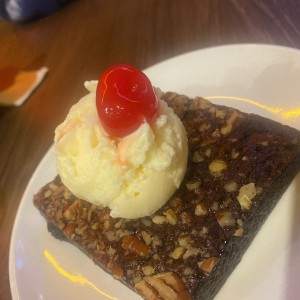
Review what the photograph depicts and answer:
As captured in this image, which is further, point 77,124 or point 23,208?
point 23,208

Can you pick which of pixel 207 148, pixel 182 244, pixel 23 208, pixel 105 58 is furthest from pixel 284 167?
pixel 105 58

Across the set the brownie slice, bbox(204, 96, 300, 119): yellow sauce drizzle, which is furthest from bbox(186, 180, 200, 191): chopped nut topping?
bbox(204, 96, 300, 119): yellow sauce drizzle

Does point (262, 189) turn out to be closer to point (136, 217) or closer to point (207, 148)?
point (207, 148)

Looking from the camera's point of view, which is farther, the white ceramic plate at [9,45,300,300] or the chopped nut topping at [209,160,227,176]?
the chopped nut topping at [209,160,227,176]

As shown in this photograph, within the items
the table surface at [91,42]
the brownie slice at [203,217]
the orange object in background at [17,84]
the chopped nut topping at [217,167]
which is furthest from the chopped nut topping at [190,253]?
the orange object in background at [17,84]

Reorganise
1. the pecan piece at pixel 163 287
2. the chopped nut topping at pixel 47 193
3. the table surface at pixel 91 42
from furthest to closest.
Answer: the table surface at pixel 91 42, the chopped nut topping at pixel 47 193, the pecan piece at pixel 163 287

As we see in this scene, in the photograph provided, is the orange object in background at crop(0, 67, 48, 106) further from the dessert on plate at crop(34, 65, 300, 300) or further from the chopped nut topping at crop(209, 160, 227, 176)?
the chopped nut topping at crop(209, 160, 227, 176)

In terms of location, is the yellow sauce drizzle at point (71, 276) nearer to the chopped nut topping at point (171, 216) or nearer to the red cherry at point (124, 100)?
the chopped nut topping at point (171, 216)

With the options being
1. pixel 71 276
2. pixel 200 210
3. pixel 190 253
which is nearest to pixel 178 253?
pixel 190 253
